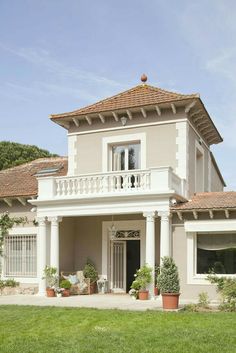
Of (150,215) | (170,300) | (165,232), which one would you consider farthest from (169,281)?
(150,215)

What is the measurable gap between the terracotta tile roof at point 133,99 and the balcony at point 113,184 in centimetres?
304

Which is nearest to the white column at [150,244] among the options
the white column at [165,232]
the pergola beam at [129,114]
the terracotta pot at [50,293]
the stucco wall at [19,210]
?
the white column at [165,232]

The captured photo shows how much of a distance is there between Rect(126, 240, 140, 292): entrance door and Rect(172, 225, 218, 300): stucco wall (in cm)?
320

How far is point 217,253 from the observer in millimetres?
19703

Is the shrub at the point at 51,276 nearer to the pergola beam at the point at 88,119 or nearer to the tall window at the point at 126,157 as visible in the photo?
the tall window at the point at 126,157

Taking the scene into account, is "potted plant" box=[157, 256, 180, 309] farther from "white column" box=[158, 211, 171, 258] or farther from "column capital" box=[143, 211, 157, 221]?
"column capital" box=[143, 211, 157, 221]

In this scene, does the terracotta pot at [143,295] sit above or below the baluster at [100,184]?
below

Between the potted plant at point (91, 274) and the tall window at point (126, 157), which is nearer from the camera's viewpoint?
the potted plant at point (91, 274)

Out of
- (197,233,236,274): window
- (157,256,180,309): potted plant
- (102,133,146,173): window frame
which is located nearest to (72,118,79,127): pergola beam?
(102,133,146,173): window frame

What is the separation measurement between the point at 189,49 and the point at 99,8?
3.10 m

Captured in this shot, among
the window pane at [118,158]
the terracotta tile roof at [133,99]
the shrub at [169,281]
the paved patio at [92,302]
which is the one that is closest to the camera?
the shrub at [169,281]

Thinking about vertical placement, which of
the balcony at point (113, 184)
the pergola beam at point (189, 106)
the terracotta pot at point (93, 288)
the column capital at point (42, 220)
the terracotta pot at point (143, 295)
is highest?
the pergola beam at point (189, 106)

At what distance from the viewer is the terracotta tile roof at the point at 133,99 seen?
70.3 feet

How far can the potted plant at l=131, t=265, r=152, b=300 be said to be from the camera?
1897 centimetres
